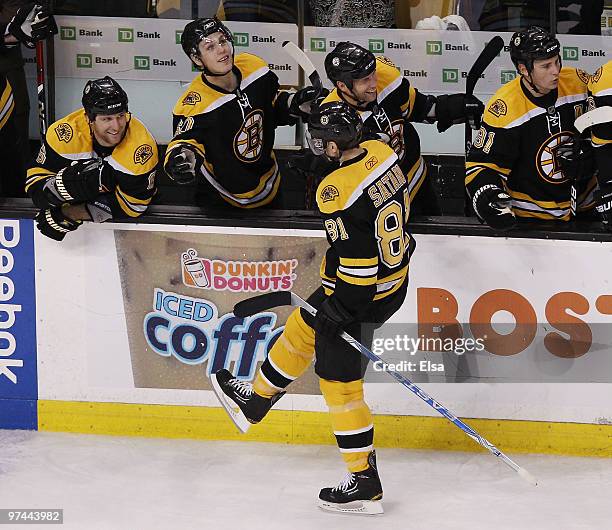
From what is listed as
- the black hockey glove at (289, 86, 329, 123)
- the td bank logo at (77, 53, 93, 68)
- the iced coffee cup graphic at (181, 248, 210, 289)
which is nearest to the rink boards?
the iced coffee cup graphic at (181, 248, 210, 289)

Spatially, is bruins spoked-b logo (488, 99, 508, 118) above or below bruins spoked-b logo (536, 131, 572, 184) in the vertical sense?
above

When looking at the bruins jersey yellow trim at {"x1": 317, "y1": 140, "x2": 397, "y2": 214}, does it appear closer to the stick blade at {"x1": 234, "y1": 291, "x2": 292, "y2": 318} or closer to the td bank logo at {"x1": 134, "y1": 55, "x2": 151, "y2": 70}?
the stick blade at {"x1": 234, "y1": 291, "x2": 292, "y2": 318}

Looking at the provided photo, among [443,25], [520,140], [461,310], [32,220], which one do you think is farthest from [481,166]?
[32,220]

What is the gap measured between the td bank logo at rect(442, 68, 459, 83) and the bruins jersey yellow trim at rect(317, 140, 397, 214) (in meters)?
1.52

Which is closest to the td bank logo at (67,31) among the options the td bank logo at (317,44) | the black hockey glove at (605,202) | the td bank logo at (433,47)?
the td bank logo at (317,44)

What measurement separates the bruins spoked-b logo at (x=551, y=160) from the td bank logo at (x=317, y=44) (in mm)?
1304

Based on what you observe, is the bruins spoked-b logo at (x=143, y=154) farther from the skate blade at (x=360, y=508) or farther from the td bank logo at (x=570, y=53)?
the td bank logo at (x=570, y=53)

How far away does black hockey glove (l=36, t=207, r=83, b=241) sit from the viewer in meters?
4.26

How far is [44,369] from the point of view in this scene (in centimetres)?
445

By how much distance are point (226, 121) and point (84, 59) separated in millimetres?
1142

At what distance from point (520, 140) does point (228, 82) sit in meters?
0.96

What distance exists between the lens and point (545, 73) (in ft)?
13.3

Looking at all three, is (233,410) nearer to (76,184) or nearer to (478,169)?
(76,184)

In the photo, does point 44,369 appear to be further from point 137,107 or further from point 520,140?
point 520,140
